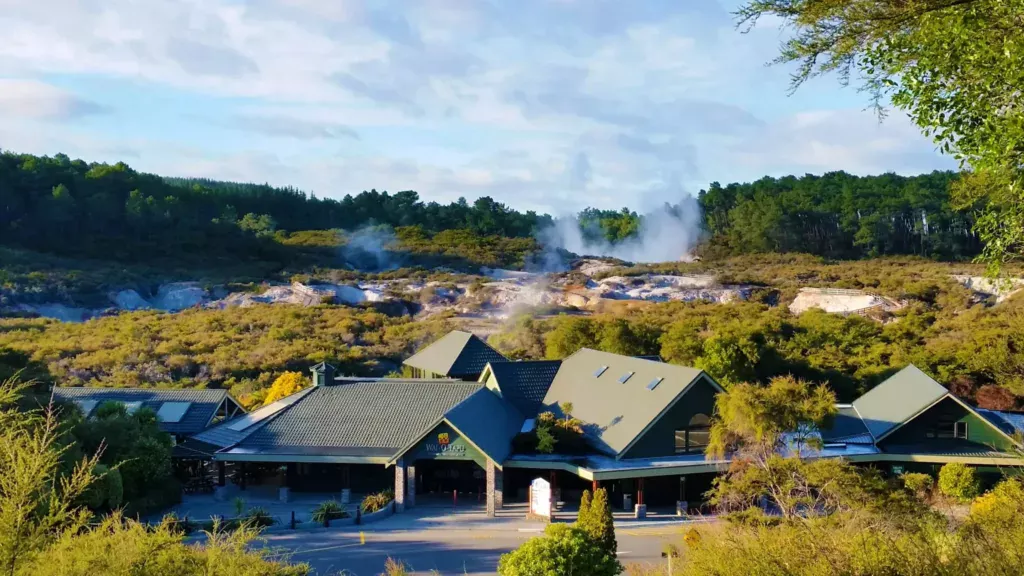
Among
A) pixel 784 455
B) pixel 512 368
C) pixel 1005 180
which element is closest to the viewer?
pixel 1005 180

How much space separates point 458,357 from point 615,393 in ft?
29.4

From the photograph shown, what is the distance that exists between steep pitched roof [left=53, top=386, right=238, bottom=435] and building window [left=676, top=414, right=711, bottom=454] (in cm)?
1592

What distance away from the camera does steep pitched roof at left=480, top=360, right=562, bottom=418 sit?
28984 millimetres

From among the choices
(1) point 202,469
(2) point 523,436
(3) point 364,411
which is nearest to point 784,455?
(2) point 523,436

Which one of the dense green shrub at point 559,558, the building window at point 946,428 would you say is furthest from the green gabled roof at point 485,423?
the building window at point 946,428

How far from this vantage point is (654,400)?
25.2m

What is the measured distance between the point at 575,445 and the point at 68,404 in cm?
1417

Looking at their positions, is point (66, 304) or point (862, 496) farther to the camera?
point (66, 304)

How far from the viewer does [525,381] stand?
29.9 metres

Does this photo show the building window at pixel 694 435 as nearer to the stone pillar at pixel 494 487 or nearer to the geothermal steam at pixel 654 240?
the stone pillar at pixel 494 487

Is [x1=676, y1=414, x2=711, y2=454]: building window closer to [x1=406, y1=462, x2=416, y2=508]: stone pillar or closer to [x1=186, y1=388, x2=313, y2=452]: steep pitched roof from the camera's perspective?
[x1=406, y1=462, x2=416, y2=508]: stone pillar

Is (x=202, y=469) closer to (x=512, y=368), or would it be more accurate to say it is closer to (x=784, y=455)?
(x=512, y=368)

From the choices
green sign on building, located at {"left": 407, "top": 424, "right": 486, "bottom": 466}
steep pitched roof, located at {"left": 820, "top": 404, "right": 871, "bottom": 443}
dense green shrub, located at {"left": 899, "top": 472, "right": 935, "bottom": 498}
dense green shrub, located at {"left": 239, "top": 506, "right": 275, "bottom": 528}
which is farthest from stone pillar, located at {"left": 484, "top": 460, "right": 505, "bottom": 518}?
dense green shrub, located at {"left": 899, "top": 472, "right": 935, "bottom": 498}

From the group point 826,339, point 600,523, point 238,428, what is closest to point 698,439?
point 600,523
